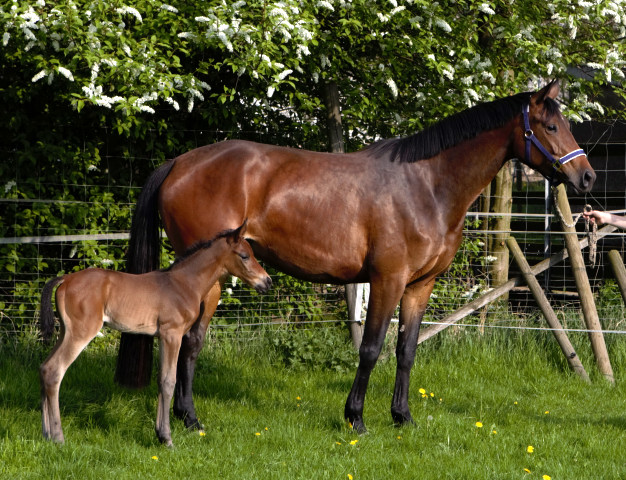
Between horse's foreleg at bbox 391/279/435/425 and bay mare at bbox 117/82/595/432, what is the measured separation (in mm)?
17

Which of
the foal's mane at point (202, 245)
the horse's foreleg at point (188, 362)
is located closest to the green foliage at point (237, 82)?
the foal's mane at point (202, 245)

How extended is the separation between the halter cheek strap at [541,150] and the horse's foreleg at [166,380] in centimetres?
278

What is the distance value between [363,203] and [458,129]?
2.94 feet

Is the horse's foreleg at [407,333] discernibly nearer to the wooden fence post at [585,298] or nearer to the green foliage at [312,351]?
the green foliage at [312,351]

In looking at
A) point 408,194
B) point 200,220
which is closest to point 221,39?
point 200,220

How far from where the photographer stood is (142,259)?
552cm

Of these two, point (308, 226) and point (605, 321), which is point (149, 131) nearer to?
point (308, 226)

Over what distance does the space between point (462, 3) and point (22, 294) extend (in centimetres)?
511

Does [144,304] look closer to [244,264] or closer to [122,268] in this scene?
[244,264]

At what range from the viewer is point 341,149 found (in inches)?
305

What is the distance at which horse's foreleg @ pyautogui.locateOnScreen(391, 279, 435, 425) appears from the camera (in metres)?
5.62

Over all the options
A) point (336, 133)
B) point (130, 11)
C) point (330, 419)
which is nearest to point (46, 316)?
point (330, 419)

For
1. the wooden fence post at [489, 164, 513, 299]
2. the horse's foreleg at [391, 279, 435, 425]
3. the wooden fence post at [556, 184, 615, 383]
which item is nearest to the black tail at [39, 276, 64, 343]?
the horse's foreleg at [391, 279, 435, 425]

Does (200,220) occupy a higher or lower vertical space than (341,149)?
lower
